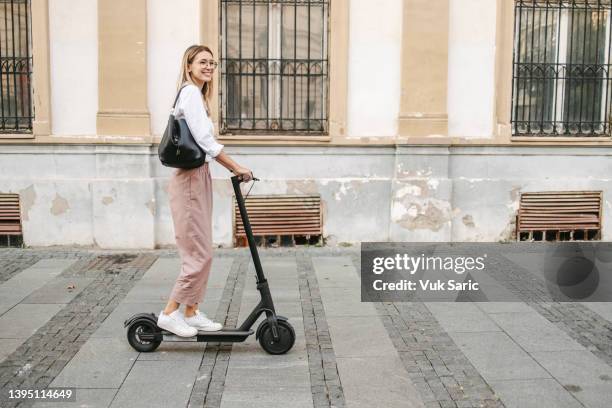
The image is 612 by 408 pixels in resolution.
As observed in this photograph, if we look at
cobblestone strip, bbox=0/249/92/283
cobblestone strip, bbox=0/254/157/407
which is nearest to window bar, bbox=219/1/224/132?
cobblestone strip, bbox=0/254/157/407

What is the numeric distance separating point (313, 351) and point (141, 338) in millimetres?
1217

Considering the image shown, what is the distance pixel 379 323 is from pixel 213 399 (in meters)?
1.98

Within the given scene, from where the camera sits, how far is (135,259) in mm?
8266

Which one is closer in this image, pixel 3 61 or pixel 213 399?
pixel 213 399

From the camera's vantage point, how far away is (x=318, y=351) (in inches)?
197

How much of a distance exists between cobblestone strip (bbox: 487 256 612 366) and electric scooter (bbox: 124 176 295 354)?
7.43 feet

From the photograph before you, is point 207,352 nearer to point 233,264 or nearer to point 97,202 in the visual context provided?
point 233,264

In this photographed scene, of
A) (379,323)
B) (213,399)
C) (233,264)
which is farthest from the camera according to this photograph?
(233,264)

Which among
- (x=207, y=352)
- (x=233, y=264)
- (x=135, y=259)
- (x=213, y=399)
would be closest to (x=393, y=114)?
(x=233, y=264)

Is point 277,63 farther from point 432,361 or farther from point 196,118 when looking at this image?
point 432,361

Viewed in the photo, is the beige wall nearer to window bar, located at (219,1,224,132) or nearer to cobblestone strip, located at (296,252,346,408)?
window bar, located at (219,1,224,132)

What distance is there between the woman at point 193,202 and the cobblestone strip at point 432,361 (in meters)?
1.55

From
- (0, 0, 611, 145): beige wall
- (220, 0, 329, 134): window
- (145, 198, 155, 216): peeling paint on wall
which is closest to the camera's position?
(0, 0, 611, 145): beige wall

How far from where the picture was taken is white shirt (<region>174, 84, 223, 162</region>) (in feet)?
15.1
